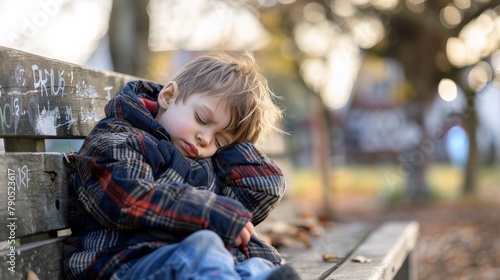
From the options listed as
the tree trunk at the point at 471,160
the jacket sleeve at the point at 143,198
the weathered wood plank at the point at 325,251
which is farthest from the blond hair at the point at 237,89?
the tree trunk at the point at 471,160

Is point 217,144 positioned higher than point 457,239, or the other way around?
point 217,144

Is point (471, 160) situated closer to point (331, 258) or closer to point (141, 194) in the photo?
point (331, 258)

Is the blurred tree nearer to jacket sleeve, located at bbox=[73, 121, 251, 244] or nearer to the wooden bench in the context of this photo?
the wooden bench

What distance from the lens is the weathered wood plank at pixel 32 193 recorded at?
2111 mm

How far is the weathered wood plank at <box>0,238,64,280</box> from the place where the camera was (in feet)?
6.64

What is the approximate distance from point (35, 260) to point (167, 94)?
0.69m

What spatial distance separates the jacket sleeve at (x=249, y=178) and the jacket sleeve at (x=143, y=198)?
0.38 m

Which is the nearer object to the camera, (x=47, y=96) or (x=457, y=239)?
(x=47, y=96)

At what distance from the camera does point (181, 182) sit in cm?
231

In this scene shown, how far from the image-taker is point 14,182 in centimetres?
216

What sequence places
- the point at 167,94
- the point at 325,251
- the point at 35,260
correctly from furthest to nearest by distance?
the point at 325,251 < the point at 167,94 < the point at 35,260

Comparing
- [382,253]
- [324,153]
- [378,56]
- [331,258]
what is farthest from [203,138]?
[378,56]

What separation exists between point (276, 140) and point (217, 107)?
11.5 ft

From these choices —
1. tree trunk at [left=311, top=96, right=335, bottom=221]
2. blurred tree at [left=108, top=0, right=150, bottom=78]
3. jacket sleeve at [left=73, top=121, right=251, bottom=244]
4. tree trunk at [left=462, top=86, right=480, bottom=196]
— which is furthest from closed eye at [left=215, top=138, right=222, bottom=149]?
tree trunk at [left=462, top=86, right=480, bottom=196]
